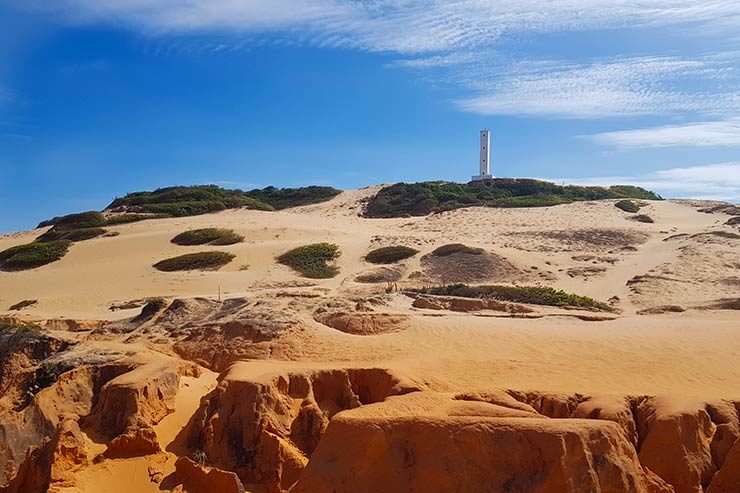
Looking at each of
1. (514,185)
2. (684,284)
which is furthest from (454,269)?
(514,185)

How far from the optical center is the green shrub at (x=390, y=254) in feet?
95.6

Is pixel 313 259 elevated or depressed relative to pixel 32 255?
depressed

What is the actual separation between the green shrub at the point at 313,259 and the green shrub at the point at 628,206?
860 inches

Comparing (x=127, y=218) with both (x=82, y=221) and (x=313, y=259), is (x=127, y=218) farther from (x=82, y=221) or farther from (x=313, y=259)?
(x=313, y=259)

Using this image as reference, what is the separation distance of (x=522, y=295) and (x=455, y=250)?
29.3 ft

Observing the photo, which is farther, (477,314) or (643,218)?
(643,218)

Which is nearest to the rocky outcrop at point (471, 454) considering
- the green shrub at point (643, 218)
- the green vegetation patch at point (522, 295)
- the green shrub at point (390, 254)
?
the green vegetation patch at point (522, 295)

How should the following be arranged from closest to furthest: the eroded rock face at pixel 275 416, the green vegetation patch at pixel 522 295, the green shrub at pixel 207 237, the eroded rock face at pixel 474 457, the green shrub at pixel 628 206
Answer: the eroded rock face at pixel 474 457 → the eroded rock face at pixel 275 416 → the green vegetation patch at pixel 522 295 → the green shrub at pixel 207 237 → the green shrub at pixel 628 206

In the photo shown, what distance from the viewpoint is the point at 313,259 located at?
29750mm

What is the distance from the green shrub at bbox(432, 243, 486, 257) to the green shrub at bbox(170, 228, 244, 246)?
1104 cm

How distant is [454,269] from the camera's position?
2667cm

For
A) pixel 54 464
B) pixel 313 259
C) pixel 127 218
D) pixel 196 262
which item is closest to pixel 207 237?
pixel 196 262

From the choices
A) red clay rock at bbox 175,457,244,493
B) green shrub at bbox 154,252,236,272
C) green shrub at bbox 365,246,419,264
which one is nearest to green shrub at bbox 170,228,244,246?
green shrub at bbox 154,252,236,272

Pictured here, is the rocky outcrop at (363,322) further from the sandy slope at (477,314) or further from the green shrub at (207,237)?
the green shrub at (207,237)
